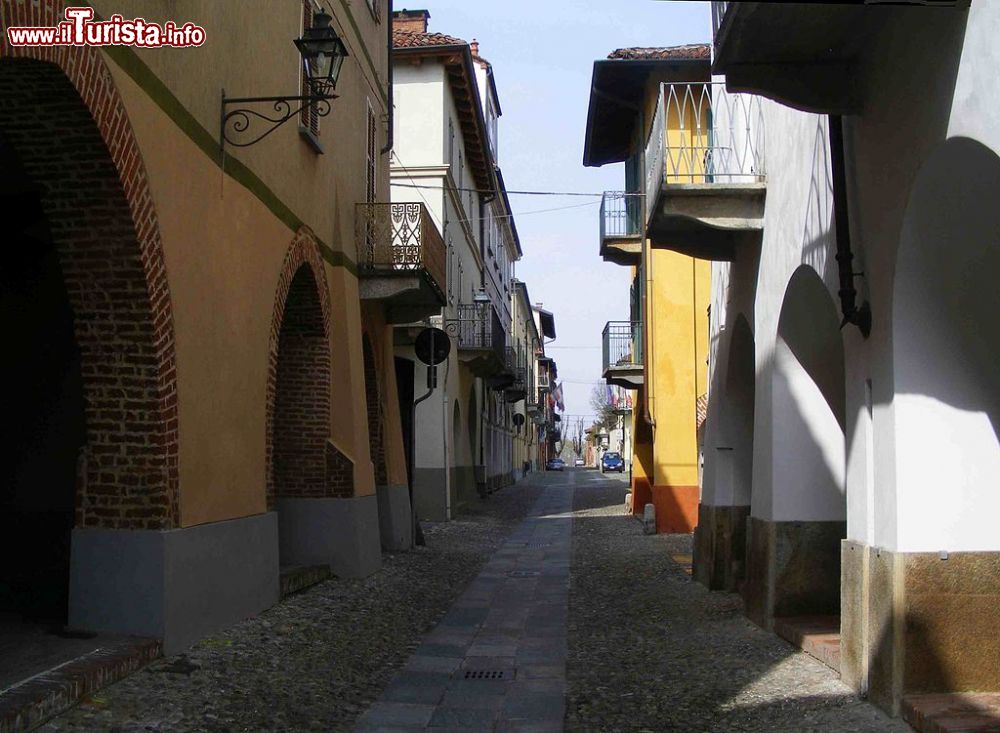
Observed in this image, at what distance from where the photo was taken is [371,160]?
1623 centimetres

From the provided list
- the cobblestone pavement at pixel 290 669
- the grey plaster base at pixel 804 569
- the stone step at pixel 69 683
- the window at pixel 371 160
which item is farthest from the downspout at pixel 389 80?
the stone step at pixel 69 683

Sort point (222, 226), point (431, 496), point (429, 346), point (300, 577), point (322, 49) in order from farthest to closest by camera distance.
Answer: point (431, 496) → point (429, 346) → point (300, 577) → point (322, 49) → point (222, 226)

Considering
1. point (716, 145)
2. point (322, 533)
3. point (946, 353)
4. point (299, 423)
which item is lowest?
point (322, 533)

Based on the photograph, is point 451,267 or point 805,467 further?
point 451,267

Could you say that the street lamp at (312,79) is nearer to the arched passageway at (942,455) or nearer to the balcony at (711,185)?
the balcony at (711,185)

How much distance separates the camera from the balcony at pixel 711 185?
961 centimetres

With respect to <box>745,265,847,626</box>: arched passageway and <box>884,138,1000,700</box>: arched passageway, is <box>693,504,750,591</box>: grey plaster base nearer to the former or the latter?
<box>745,265,847,626</box>: arched passageway

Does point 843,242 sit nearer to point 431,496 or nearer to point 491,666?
point 491,666

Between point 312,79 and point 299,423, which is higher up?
point 312,79

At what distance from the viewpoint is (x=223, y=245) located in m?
9.03

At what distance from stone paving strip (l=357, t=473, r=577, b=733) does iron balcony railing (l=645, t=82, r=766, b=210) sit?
3.94 metres

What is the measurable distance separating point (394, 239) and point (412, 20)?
621 inches

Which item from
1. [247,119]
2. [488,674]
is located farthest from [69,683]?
[247,119]

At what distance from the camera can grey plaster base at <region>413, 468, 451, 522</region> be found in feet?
74.1
